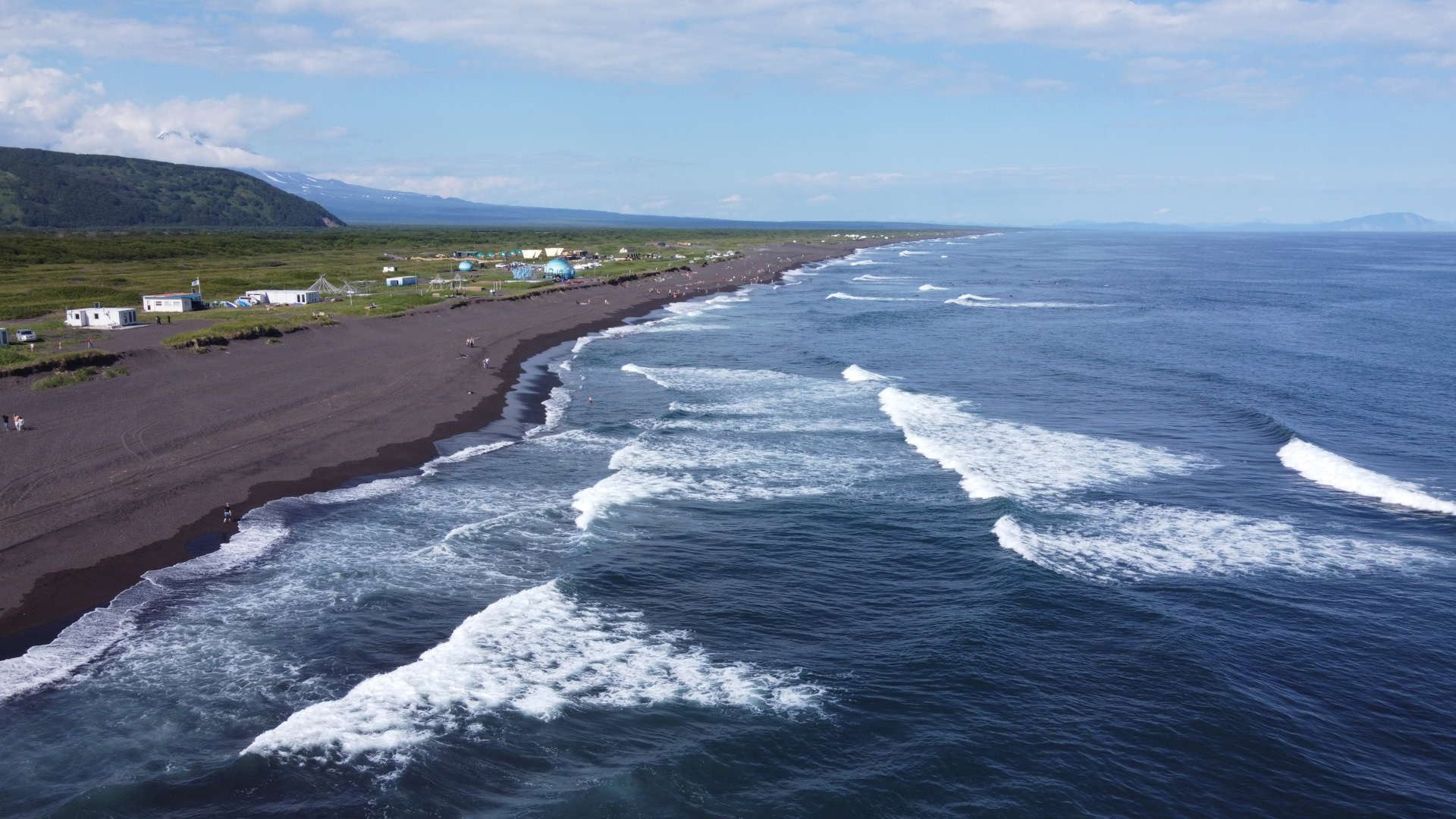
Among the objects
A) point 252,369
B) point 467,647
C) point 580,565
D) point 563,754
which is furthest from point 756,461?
point 252,369

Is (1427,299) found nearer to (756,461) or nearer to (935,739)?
(756,461)

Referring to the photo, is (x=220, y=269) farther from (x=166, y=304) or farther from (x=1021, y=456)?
(x=1021, y=456)

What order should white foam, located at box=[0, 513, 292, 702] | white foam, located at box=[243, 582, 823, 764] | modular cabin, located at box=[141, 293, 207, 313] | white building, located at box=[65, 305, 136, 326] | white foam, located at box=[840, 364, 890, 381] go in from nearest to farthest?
white foam, located at box=[243, 582, 823, 764]
white foam, located at box=[0, 513, 292, 702]
white foam, located at box=[840, 364, 890, 381]
white building, located at box=[65, 305, 136, 326]
modular cabin, located at box=[141, 293, 207, 313]

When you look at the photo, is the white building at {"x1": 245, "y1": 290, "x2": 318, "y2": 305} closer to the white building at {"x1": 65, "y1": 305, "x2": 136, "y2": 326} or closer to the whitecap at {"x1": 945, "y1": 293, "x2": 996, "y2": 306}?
the white building at {"x1": 65, "y1": 305, "x2": 136, "y2": 326}

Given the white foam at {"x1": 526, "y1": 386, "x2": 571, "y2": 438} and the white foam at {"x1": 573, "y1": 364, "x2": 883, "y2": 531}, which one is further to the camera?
the white foam at {"x1": 526, "y1": 386, "x2": 571, "y2": 438}

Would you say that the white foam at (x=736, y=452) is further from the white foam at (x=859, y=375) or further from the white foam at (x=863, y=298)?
the white foam at (x=863, y=298)

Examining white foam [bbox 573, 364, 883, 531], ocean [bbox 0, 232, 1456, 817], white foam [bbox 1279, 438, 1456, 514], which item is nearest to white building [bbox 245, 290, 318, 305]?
white foam [bbox 573, 364, 883, 531]
